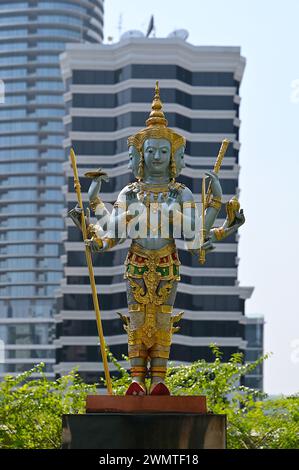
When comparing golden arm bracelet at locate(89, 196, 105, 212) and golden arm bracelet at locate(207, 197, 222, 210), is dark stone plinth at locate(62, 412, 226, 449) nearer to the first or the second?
golden arm bracelet at locate(207, 197, 222, 210)

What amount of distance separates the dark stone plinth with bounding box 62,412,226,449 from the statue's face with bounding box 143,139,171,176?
2961mm

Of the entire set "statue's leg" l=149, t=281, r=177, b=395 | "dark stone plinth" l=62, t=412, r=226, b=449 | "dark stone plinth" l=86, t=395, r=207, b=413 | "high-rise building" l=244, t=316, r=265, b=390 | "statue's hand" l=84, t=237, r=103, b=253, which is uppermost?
"high-rise building" l=244, t=316, r=265, b=390

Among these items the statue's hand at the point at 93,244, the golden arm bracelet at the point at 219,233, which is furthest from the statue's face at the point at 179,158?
the statue's hand at the point at 93,244

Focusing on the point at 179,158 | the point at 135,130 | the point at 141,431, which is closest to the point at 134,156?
the point at 179,158

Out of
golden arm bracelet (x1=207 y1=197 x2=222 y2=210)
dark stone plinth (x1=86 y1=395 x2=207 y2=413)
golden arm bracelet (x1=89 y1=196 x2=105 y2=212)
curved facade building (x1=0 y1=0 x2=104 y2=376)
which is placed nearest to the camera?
dark stone plinth (x1=86 y1=395 x2=207 y2=413)

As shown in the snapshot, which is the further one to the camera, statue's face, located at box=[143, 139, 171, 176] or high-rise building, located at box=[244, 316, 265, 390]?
high-rise building, located at box=[244, 316, 265, 390]

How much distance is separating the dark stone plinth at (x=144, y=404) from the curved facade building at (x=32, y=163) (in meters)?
76.4

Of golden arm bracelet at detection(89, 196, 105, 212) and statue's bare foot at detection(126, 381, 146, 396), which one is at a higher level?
golden arm bracelet at detection(89, 196, 105, 212)

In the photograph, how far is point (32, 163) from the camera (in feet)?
307

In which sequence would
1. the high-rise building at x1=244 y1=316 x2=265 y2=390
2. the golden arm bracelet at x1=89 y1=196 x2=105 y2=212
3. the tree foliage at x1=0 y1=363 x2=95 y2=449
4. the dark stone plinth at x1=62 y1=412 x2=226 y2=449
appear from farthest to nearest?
the high-rise building at x1=244 y1=316 x2=265 y2=390 → the tree foliage at x1=0 y1=363 x2=95 y2=449 → the golden arm bracelet at x1=89 y1=196 x2=105 y2=212 → the dark stone plinth at x1=62 y1=412 x2=226 y2=449

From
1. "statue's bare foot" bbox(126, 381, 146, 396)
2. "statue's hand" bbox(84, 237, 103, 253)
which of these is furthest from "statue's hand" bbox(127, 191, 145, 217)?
"statue's bare foot" bbox(126, 381, 146, 396)

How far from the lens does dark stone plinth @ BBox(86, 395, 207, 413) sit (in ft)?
38.8

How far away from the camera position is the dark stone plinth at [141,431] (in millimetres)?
11469
